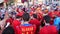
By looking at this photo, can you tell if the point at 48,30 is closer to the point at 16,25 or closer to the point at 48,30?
the point at 48,30

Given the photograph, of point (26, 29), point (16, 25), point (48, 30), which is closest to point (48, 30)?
point (48, 30)

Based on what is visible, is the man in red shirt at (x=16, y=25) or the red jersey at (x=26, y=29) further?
the red jersey at (x=26, y=29)

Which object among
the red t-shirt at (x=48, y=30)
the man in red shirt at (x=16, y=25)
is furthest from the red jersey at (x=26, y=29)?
the red t-shirt at (x=48, y=30)

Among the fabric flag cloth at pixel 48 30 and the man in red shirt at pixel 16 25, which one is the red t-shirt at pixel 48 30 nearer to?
the fabric flag cloth at pixel 48 30

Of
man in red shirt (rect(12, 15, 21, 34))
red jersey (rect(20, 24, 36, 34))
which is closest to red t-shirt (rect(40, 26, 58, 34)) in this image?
red jersey (rect(20, 24, 36, 34))

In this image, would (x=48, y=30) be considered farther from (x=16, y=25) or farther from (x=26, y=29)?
(x=16, y=25)

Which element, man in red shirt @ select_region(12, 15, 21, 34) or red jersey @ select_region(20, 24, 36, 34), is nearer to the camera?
man in red shirt @ select_region(12, 15, 21, 34)

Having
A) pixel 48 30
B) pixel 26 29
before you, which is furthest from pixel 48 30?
pixel 26 29

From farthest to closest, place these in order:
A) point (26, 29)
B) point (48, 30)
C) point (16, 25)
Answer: point (16, 25), point (26, 29), point (48, 30)

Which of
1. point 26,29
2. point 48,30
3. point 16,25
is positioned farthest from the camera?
point 16,25

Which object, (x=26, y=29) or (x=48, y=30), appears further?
(x=26, y=29)

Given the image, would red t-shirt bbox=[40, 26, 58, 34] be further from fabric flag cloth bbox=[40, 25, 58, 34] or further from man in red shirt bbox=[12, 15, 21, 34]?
man in red shirt bbox=[12, 15, 21, 34]

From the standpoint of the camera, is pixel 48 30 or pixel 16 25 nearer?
pixel 48 30

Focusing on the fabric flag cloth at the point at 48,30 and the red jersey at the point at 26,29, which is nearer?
the fabric flag cloth at the point at 48,30
